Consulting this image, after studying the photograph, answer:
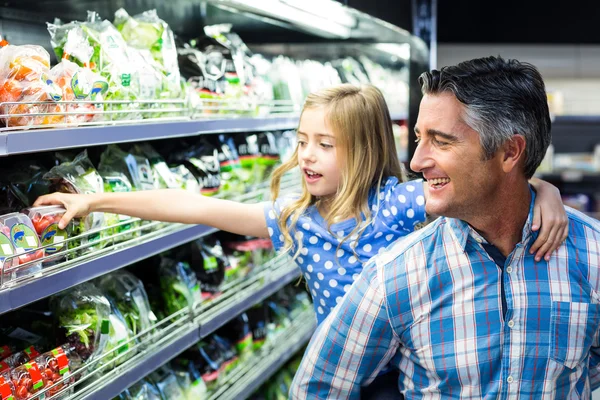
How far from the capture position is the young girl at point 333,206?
2.11 metres

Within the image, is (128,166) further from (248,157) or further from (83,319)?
(248,157)

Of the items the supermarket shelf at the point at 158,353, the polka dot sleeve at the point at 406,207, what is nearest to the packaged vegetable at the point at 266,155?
the supermarket shelf at the point at 158,353

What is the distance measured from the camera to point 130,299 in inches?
88.1

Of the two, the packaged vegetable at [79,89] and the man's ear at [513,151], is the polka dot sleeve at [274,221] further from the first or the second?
the man's ear at [513,151]

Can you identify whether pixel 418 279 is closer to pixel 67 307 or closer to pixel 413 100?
pixel 67 307

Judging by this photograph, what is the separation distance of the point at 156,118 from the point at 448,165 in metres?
0.98

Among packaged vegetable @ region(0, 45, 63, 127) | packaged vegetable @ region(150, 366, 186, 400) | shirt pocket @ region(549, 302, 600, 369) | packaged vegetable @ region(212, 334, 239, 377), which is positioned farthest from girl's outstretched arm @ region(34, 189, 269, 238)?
shirt pocket @ region(549, 302, 600, 369)

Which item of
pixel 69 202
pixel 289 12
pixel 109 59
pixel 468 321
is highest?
pixel 289 12

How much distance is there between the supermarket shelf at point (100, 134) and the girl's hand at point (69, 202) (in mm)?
155

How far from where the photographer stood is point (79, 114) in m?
1.74

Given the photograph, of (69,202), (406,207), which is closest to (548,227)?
(406,207)

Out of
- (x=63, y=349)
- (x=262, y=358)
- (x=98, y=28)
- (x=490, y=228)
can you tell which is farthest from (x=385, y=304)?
(x=262, y=358)

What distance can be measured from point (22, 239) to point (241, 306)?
1173mm

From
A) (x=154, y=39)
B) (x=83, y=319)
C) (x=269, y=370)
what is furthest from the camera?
(x=269, y=370)
